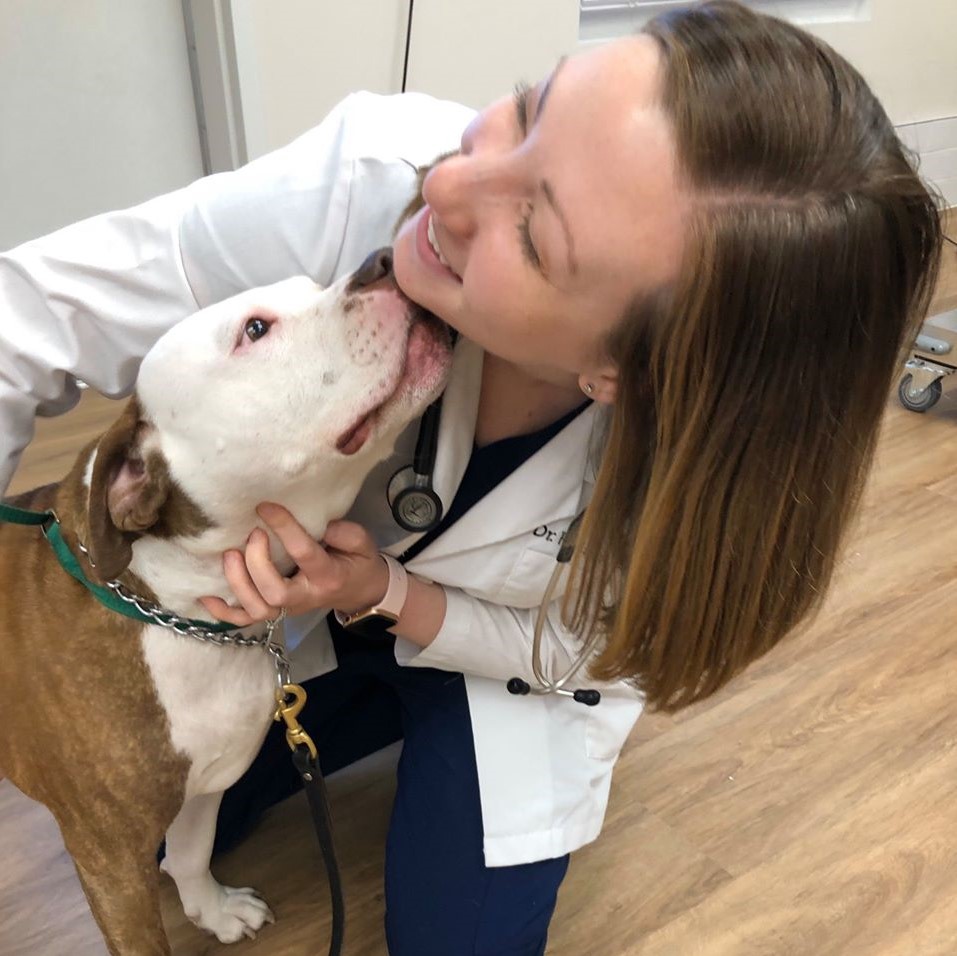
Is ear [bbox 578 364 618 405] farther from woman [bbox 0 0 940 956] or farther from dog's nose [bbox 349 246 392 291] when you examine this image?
dog's nose [bbox 349 246 392 291]

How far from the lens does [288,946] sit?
136cm

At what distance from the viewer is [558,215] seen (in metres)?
0.85

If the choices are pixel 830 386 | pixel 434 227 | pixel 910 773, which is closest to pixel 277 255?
pixel 434 227

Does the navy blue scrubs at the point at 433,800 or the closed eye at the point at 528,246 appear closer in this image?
the closed eye at the point at 528,246

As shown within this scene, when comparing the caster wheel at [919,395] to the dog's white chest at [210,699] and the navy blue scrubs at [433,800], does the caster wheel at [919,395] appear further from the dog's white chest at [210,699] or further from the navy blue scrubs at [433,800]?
the dog's white chest at [210,699]

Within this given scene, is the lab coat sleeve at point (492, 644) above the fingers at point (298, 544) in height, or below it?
below

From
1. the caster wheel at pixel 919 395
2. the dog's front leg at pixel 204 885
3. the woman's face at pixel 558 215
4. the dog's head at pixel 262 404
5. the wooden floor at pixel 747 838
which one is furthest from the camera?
the caster wheel at pixel 919 395

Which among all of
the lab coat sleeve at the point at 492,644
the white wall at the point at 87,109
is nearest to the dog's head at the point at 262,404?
the lab coat sleeve at the point at 492,644

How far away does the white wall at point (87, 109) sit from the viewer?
2.29 m

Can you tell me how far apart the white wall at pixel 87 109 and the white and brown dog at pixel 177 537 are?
1539 millimetres

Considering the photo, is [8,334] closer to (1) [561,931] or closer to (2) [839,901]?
(1) [561,931]

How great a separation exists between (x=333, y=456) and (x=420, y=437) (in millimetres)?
176

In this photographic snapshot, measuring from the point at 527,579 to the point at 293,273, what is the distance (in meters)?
0.46

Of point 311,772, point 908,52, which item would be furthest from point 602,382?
point 908,52
